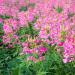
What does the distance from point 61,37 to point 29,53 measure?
1.93 feet

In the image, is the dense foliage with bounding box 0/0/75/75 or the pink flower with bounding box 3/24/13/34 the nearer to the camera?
the dense foliage with bounding box 0/0/75/75

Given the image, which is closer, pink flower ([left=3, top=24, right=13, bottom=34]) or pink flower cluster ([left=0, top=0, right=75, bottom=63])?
pink flower cluster ([left=0, top=0, right=75, bottom=63])

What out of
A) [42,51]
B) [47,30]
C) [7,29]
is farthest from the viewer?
[7,29]

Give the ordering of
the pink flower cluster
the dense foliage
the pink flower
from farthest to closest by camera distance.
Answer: the pink flower, the dense foliage, the pink flower cluster

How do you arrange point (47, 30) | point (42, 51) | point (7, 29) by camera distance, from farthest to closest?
point (7, 29) < point (47, 30) < point (42, 51)

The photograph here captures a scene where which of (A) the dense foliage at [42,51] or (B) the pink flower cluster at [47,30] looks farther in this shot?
(A) the dense foliage at [42,51]

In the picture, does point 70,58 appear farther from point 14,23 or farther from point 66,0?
point 66,0

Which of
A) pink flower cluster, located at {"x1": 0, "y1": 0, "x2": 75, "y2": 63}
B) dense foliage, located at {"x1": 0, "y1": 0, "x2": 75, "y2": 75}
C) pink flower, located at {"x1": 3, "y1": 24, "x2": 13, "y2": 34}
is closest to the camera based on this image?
pink flower cluster, located at {"x1": 0, "y1": 0, "x2": 75, "y2": 63}

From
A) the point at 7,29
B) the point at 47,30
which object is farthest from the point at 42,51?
the point at 7,29

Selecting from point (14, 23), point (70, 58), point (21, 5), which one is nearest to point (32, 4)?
point (21, 5)

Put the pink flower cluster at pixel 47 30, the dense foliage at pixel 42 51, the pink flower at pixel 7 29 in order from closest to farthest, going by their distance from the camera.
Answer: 1. the pink flower cluster at pixel 47 30
2. the dense foliage at pixel 42 51
3. the pink flower at pixel 7 29

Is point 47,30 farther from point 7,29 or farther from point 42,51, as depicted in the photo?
point 7,29

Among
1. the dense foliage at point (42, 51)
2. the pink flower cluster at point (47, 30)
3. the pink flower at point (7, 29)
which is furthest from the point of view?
the pink flower at point (7, 29)

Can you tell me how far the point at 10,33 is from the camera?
627 centimetres
